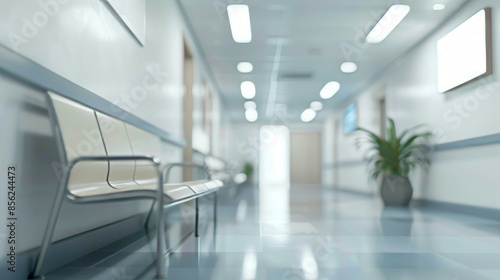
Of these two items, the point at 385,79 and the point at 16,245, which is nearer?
the point at 16,245

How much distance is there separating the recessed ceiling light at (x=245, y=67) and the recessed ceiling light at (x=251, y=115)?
5.51 meters

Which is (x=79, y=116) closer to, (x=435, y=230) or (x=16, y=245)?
(x=16, y=245)

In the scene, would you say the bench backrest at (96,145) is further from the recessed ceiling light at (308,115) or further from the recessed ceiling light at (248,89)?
the recessed ceiling light at (308,115)

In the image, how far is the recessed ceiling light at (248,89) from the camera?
924 cm

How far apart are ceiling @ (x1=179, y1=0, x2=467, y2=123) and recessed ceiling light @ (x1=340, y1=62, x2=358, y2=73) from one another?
0.29 ft

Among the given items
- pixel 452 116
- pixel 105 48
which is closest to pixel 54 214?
pixel 105 48

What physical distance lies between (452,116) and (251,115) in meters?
9.68

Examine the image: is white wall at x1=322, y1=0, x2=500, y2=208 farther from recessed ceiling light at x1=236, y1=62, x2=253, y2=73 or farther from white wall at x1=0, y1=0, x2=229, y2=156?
white wall at x1=0, y1=0, x2=229, y2=156

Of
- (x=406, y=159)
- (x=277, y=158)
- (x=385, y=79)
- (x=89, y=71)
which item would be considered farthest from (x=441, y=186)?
(x=277, y=158)

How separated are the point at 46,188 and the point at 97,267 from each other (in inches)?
16.7

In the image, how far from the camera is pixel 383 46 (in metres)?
6.36

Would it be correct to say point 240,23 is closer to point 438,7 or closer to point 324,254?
point 438,7

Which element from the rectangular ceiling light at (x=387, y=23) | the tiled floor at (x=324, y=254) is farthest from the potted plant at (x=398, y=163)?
the tiled floor at (x=324, y=254)

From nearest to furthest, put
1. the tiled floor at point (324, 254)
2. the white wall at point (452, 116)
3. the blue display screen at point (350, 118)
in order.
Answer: the tiled floor at point (324, 254), the white wall at point (452, 116), the blue display screen at point (350, 118)
